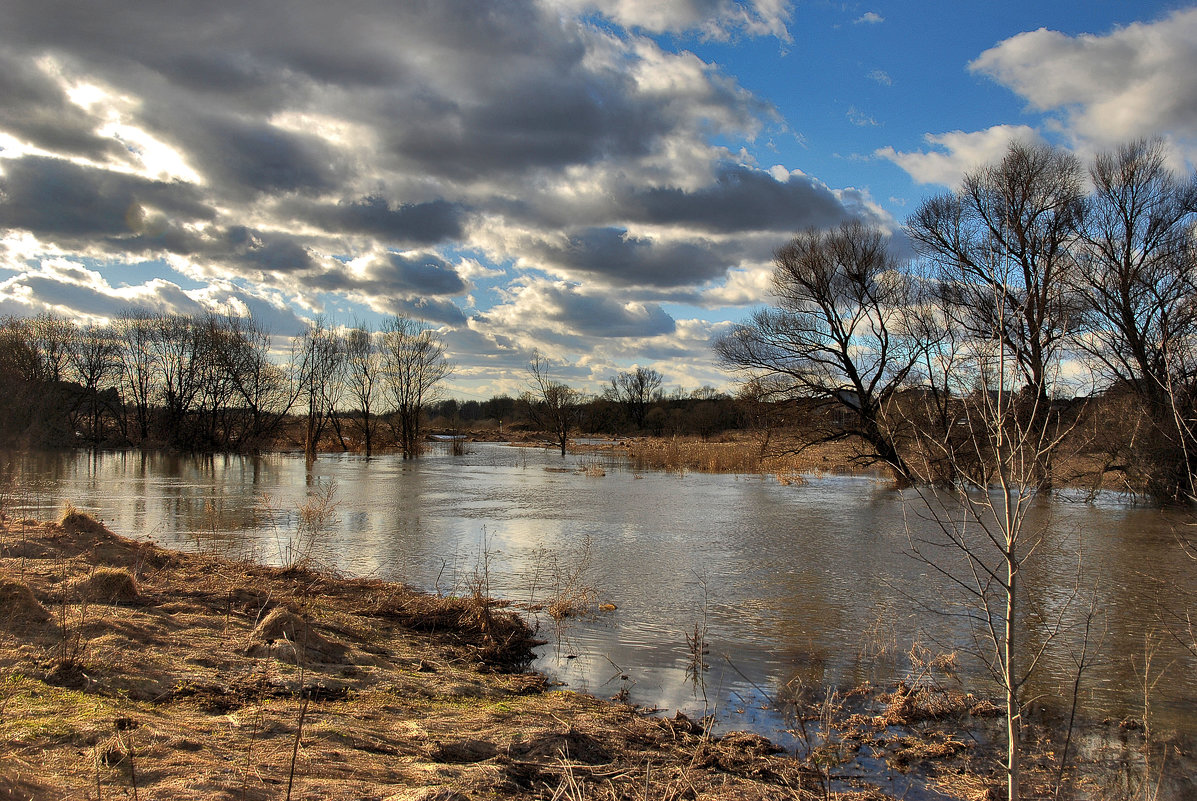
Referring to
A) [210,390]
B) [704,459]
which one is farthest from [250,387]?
[704,459]

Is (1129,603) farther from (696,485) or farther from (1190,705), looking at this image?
(696,485)

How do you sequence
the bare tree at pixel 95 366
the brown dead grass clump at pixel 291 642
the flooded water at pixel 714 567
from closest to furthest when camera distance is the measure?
1. the brown dead grass clump at pixel 291 642
2. the flooded water at pixel 714 567
3. the bare tree at pixel 95 366

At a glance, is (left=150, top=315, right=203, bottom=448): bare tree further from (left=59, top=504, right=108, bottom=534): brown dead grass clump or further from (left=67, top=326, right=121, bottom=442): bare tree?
(left=59, top=504, right=108, bottom=534): brown dead grass clump

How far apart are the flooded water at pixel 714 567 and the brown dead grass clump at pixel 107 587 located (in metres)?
3.08

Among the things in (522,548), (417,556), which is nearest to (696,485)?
(522,548)

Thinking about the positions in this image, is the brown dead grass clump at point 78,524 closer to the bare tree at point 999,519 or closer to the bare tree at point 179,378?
the bare tree at point 999,519

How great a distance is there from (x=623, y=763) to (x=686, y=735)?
0.78 meters

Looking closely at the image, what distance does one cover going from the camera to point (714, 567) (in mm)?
10664

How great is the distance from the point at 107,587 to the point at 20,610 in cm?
119

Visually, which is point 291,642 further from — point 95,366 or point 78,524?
point 95,366

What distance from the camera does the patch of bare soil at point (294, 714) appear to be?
304 cm

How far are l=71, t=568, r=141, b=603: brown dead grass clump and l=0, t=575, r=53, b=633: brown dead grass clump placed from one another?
0.73 m

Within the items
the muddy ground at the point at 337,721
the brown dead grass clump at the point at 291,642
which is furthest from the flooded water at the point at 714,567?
the brown dead grass clump at the point at 291,642

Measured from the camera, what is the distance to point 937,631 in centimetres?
734
